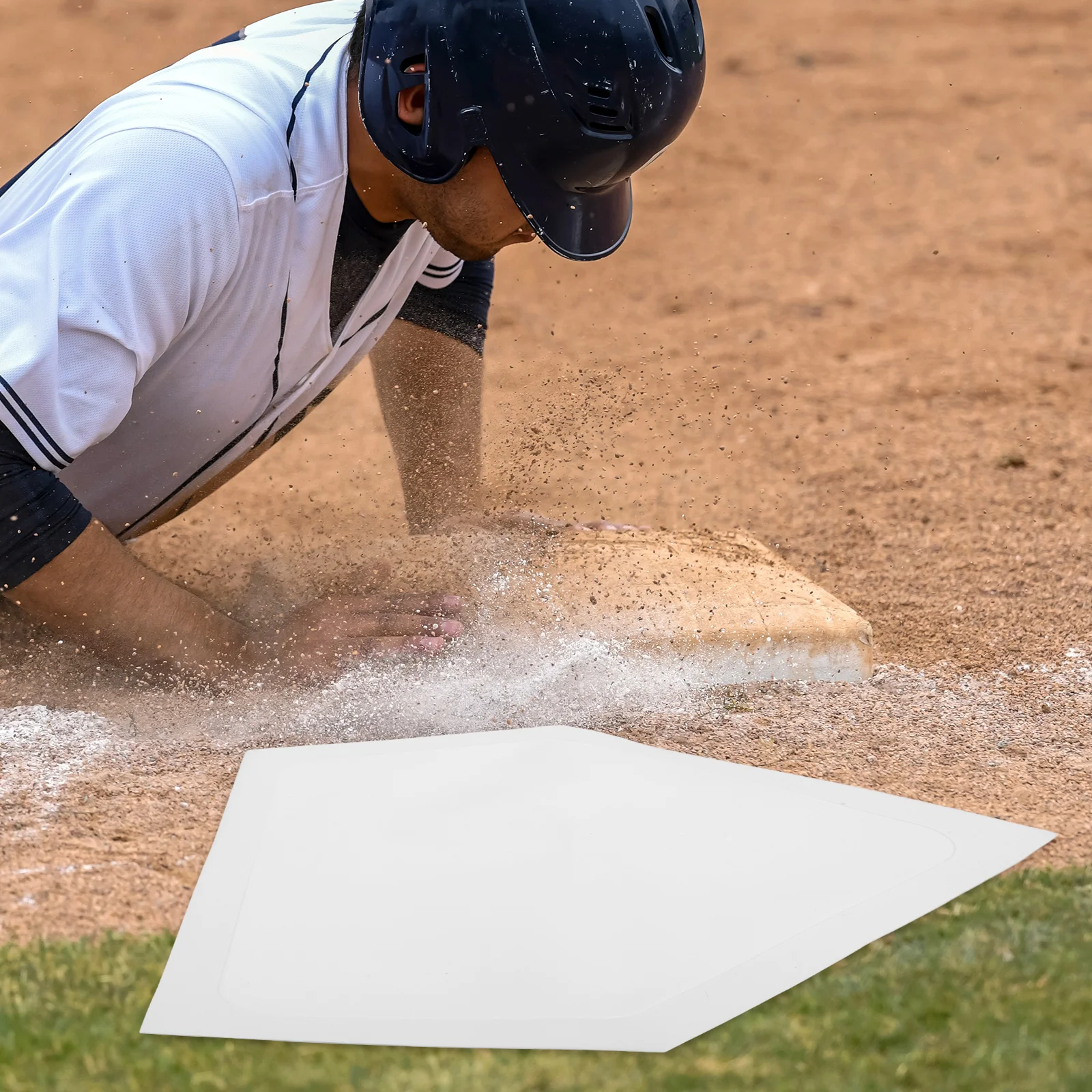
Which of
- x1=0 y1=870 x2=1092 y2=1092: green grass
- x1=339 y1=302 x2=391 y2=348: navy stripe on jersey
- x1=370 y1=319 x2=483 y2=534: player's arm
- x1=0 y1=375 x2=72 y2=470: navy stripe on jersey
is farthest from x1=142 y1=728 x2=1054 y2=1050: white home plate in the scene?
x1=370 y1=319 x2=483 y2=534: player's arm

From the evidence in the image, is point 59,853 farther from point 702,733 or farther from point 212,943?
point 702,733

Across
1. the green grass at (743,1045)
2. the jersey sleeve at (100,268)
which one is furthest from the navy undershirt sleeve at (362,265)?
the green grass at (743,1045)

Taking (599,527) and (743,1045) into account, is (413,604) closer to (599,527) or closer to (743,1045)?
(599,527)

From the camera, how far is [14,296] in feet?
5.58

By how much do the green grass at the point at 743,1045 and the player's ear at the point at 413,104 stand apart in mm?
1213

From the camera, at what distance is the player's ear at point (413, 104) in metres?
1.86

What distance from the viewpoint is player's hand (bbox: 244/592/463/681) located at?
2.12 metres

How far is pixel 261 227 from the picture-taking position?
1860 millimetres

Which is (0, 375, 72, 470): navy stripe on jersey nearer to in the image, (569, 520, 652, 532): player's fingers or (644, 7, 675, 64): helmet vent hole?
(644, 7, 675, 64): helmet vent hole

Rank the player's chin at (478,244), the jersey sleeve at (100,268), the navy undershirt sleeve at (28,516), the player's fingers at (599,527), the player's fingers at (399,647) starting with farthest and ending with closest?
the player's fingers at (599,527) → the player's fingers at (399,647) → the player's chin at (478,244) → the navy undershirt sleeve at (28,516) → the jersey sleeve at (100,268)

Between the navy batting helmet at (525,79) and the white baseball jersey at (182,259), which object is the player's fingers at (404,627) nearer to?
the white baseball jersey at (182,259)

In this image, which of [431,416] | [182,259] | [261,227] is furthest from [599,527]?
[182,259]

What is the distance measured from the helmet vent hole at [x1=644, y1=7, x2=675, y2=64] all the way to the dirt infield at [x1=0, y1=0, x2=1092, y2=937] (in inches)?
41.5

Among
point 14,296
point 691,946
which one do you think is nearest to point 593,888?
point 691,946
